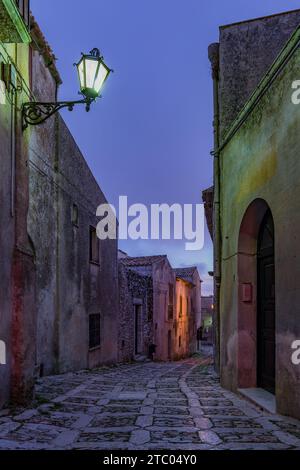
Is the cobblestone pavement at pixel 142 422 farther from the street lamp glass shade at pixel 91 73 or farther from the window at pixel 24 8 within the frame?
the window at pixel 24 8

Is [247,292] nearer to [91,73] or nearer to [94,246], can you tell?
[91,73]

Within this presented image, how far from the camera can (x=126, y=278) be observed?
1894 centimetres

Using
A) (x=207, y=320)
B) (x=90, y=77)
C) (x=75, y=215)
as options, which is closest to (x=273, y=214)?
(x=90, y=77)

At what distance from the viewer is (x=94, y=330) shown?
1380 cm

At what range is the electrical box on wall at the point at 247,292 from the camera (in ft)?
23.9

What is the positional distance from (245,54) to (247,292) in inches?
221

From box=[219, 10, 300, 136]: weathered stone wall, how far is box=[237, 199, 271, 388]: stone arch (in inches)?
144

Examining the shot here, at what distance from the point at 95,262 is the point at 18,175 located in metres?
8.29

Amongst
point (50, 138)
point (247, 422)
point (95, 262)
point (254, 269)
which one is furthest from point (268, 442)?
point (95, 262)

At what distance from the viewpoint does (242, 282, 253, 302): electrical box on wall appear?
23.9 feet

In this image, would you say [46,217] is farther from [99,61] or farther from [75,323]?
[99,61]

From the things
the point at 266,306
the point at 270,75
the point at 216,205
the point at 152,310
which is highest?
the point at 270,75

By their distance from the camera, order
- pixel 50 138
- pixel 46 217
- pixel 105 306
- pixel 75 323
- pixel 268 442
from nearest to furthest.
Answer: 1. pixel 268 442
2. pixel 46 217
3. pixel 50 138
4. pixel 75 323
5. pixel 105 306

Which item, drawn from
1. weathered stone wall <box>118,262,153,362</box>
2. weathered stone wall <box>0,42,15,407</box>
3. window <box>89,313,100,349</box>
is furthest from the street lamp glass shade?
weathered stone wall <box>118,262,153,362</box>
